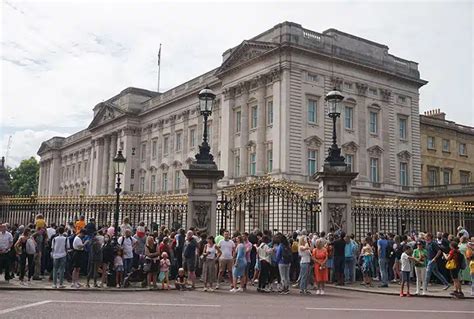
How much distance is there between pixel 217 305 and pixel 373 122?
4376cm

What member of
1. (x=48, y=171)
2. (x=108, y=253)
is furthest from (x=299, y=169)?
(x=48, y=171)

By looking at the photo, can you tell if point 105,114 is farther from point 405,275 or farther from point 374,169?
point 405,275

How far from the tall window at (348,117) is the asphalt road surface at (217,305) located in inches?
1438

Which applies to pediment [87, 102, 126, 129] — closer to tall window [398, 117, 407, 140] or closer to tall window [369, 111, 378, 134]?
tall window [369, 111, 378, 134]

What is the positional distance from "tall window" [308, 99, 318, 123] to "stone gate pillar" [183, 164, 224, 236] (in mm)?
30379

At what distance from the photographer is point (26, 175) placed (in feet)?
431

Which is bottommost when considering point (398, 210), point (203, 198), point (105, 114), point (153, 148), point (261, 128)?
point (398, 210)

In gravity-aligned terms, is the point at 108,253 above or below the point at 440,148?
below

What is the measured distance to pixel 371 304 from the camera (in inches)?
528

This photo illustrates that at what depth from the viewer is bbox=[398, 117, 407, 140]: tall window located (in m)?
55.0

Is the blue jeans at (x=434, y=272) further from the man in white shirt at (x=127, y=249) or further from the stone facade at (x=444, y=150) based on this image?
the stone facade at (x=444, y=150)

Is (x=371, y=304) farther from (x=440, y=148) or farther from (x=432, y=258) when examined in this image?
(x=440, y=148)

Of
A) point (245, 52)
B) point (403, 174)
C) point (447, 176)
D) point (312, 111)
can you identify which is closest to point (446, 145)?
point (447, 176)

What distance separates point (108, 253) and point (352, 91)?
3901cm
